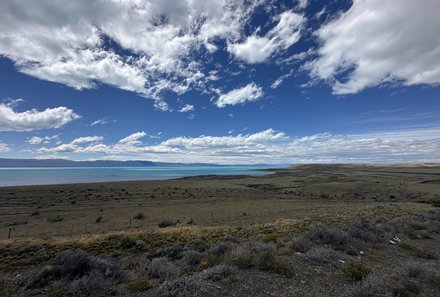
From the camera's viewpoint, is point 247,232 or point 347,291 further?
point 247,232

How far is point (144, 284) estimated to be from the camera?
22.1ft

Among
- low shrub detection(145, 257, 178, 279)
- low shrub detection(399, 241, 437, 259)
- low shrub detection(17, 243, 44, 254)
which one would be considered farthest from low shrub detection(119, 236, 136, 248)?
low shrub detection(399, 241, 437, 259)

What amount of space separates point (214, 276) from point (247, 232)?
1158 cm

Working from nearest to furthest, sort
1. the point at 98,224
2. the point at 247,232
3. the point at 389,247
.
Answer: the point at 389,247, the point at 247,232, the point at 98,224

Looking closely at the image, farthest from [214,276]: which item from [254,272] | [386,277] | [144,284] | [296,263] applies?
[386,277]

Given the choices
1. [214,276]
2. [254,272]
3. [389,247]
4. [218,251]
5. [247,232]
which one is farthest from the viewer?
[247,232]

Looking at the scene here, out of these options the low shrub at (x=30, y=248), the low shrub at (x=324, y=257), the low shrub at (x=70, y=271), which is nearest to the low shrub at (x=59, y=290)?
the low shrub at (x=70, y=271)

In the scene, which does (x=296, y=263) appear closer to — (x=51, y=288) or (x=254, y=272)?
(x=254, y=272)

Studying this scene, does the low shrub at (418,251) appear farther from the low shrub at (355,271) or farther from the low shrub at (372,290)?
the low shrub at (372,290)

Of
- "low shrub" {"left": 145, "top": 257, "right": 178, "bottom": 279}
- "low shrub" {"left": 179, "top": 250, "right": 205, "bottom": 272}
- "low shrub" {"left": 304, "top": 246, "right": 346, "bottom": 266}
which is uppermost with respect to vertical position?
"low shrub" {"left": 145, "top": 257, "right": 178, "bottom": 279}

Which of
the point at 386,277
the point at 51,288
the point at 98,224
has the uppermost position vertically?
the point at 51,288

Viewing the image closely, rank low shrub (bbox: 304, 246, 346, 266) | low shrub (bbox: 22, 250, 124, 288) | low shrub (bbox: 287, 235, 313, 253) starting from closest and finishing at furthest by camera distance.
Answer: low shrub (bbox: 22, 250, 124, 288), low shrub (bbox: 304, 246, 346, 266), low shrub (bbox: 287, 235, 313, 253)

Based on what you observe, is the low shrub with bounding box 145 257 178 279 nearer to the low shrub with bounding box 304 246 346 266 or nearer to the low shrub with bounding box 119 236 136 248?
the low shrub with bounding box 304 246 346 266

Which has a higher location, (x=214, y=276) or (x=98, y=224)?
(x=214, y=276)
